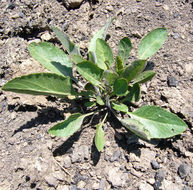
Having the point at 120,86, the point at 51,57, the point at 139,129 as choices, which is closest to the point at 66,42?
the point at 51,57

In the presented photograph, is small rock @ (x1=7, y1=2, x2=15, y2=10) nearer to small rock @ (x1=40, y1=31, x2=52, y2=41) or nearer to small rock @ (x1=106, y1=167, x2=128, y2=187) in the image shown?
small rock @ (x1=40, y1=31, x2=52, y2=41)

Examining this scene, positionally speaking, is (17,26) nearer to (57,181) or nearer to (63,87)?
(63,87)

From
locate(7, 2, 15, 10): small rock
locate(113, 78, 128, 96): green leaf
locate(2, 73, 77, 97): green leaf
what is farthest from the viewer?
locate(7, 2, 15, 10): small rock

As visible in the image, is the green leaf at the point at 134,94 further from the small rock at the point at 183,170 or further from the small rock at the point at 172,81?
the small rock at the point at 183,170

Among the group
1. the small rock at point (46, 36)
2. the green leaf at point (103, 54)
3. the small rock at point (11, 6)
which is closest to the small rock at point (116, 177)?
the green leaf at point (103, 54)

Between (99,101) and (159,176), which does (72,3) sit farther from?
(159,176)

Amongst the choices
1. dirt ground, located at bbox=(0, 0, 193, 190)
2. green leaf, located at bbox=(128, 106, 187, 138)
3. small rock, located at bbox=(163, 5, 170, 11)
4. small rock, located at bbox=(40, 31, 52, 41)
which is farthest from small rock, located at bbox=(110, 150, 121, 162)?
small rock, located at bbox=(163, 5, 170, 11)

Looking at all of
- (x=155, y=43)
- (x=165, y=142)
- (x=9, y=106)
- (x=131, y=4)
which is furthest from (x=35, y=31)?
(x=165, y=142)
